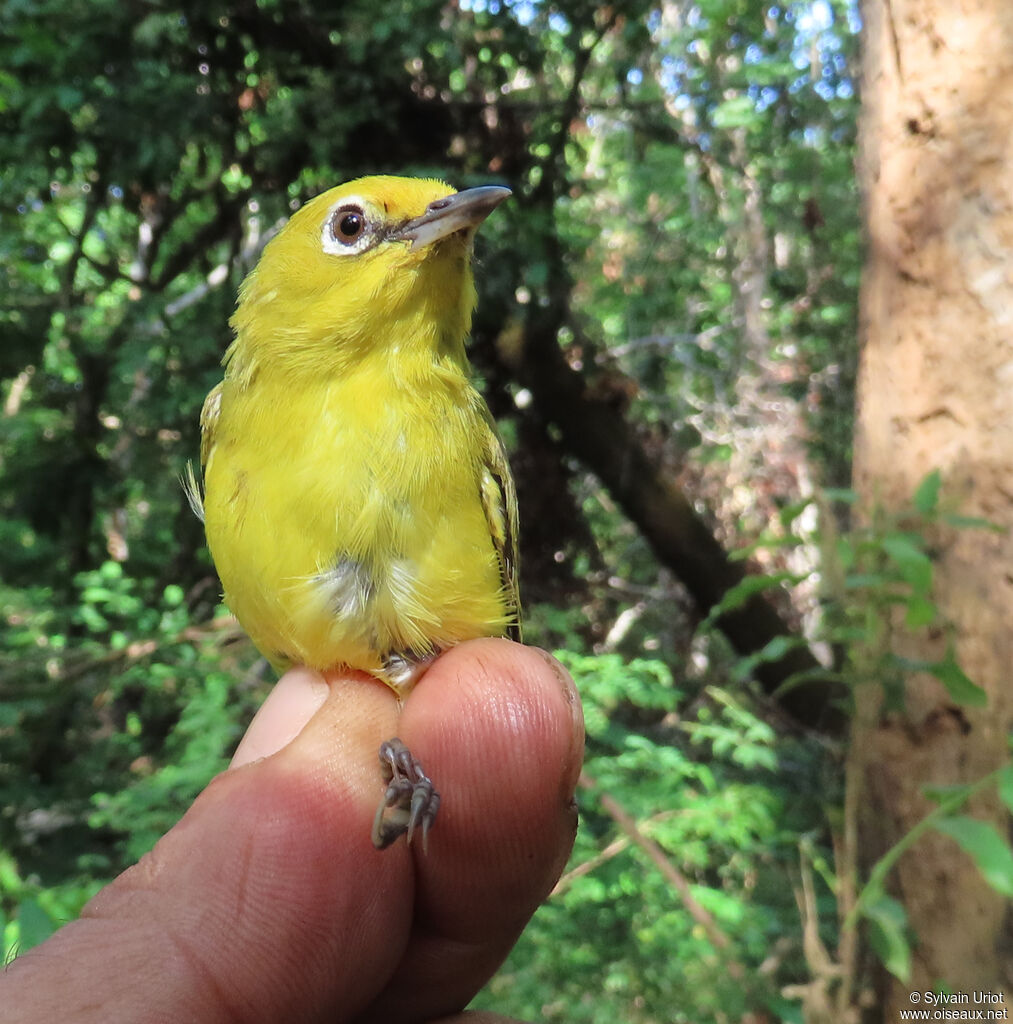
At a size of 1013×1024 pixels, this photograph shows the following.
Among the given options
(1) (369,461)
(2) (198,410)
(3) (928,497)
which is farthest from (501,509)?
(2) (198,410)

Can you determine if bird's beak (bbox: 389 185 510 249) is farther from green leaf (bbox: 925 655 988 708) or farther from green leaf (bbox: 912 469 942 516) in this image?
green leaf (bbox: 925 655 988 708)

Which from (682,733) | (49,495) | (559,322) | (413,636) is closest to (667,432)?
(559,322)

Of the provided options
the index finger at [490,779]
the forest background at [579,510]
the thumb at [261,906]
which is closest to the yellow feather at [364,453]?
the index finger at [490,779]

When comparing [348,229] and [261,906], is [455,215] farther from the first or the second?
[261,906]

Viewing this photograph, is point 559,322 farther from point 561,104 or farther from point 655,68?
point 655,68

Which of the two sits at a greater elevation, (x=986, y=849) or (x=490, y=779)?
(x=490, y=779)
